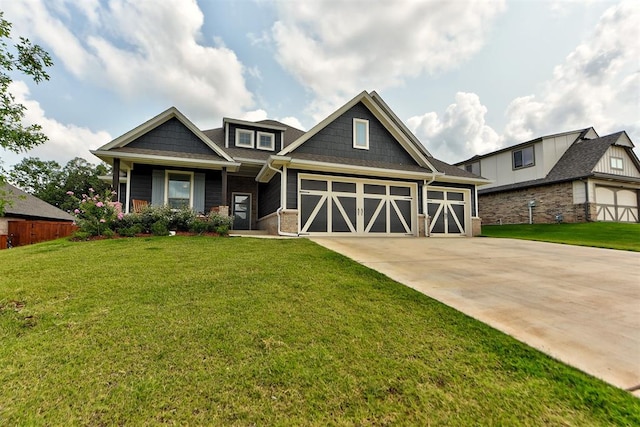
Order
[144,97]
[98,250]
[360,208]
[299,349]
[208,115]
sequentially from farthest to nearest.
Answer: [208,115]
[144,97]
[360,208]
[98,250]
[299,349]

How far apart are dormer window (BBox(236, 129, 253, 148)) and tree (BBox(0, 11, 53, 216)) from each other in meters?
10.4

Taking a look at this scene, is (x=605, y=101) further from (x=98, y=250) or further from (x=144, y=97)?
(x=144, y=97)

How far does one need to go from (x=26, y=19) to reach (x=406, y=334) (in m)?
9.49

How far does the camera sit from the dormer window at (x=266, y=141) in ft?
48.6

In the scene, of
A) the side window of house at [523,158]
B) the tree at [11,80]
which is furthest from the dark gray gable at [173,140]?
the side window of house at [523,158]

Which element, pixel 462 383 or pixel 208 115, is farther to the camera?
pixel 208 115

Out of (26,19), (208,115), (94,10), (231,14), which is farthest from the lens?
(208,115)

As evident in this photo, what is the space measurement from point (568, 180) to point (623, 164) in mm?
5121

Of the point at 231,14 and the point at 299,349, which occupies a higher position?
the point at 231,14

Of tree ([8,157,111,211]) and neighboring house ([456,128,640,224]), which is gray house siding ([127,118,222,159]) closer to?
neighboring house ([456,128,640,224])

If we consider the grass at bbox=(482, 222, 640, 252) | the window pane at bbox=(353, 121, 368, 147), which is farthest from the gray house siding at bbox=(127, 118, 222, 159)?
the grass at bbox=(482, 222, 640, 252)

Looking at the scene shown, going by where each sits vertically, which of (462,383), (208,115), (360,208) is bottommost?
(462,383)

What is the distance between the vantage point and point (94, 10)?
8.73 meters

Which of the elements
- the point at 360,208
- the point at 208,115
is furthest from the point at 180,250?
the point at 208,115
